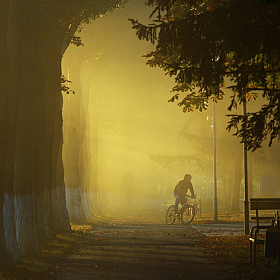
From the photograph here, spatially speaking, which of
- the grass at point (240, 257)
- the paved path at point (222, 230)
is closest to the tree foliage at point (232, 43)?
the grass at point (240, 257)

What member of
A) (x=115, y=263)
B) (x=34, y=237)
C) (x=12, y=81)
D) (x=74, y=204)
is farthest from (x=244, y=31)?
(x=74, y=204)

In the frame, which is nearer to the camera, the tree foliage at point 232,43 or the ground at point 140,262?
the tree foliage at point 232,43

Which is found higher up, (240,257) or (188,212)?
(188,212)

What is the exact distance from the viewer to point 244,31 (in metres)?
8.88

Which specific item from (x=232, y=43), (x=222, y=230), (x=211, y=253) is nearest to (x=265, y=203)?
(x=211, y=253)

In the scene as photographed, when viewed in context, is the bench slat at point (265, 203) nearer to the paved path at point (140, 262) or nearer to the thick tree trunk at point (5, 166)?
the paved path at point (140, 262)

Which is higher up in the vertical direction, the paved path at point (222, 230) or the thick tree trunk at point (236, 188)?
the thick tree trunk at point (236, 188)

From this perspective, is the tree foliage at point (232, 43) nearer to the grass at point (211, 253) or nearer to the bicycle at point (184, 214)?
the grass at point (211, 253)

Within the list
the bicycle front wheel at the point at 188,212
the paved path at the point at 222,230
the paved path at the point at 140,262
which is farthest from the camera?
the bicycle front wheel at the point at 188,212

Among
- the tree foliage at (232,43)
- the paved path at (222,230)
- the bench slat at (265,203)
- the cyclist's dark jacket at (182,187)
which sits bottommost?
the paved path at (222,230)

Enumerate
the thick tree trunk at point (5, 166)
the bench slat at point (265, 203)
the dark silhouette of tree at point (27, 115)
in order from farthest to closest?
the bench slat at point (265, 203) < the dark silhouette of tree at point (27, 115) < the thick tree trunk at point (5, 166)

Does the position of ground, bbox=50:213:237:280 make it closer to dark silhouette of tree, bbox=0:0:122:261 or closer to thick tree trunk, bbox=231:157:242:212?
dark silhouette of tree, bbox=0:0:122:261

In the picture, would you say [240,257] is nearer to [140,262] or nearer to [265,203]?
[265,203]

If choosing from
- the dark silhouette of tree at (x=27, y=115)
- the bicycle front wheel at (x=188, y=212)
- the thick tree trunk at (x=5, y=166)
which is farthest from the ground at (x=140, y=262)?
the bicycle front wheel at (x=188, y=212)
